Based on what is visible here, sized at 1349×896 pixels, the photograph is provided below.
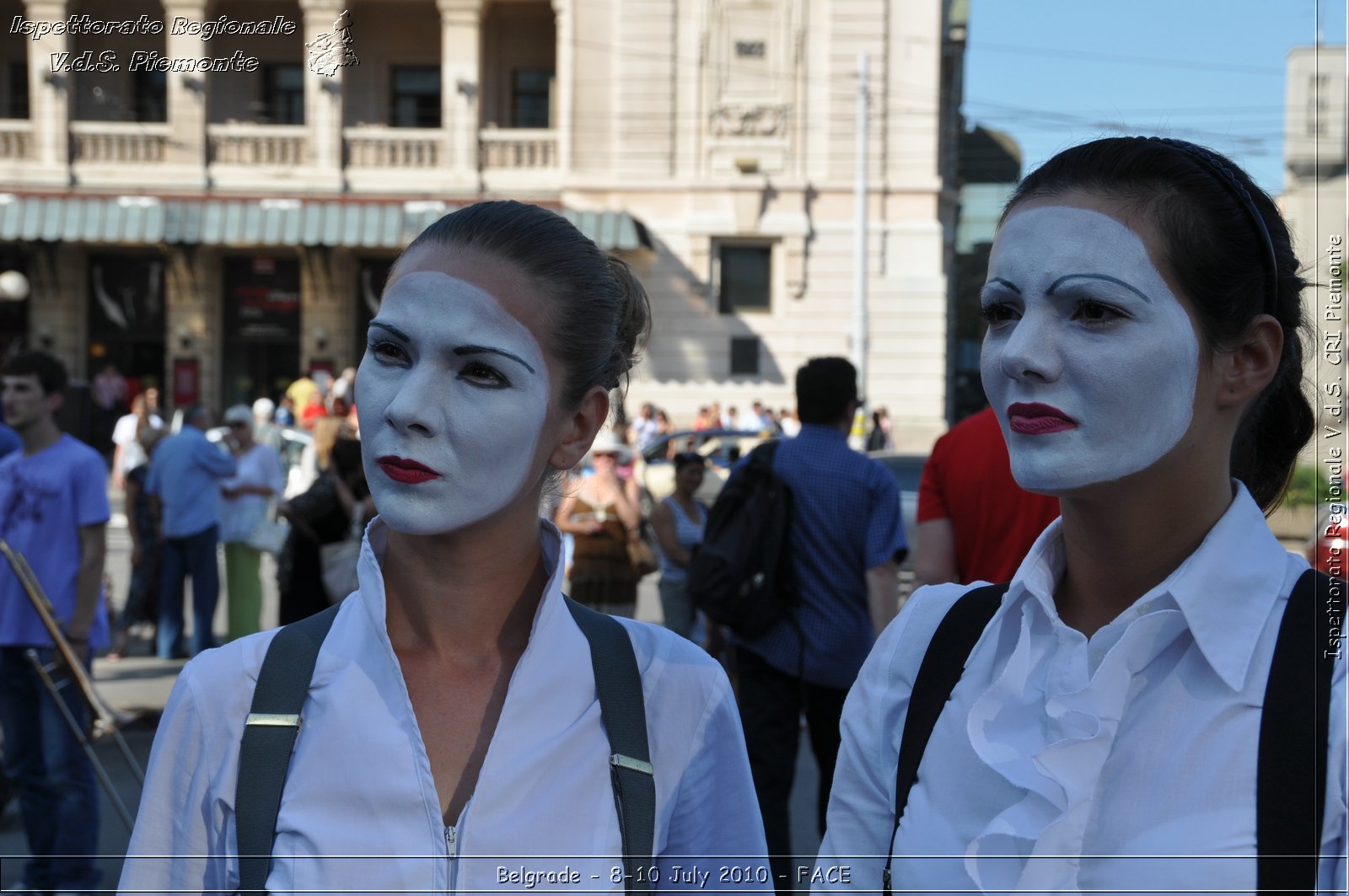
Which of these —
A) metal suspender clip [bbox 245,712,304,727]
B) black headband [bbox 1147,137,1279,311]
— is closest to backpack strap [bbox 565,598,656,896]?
metal suspender clip [bbox 245,712,304,727]

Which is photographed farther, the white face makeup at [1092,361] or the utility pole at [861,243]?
the utility pole at [861,243]

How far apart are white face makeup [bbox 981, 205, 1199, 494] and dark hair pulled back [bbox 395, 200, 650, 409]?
2.54ft

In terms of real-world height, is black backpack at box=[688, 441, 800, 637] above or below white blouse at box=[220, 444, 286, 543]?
above

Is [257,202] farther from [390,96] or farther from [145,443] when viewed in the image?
[145,443]

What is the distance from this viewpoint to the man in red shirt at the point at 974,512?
15.4ft

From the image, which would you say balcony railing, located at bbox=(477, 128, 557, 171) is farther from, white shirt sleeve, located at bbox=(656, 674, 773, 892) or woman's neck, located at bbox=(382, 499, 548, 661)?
white shirt sleeve, located at bbox=(656, 674, 773, 892)

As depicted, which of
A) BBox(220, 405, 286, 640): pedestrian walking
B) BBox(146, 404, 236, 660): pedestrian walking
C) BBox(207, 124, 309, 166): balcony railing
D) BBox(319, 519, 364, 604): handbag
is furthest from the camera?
BBox(207, 124, 309, 166): balcony railing

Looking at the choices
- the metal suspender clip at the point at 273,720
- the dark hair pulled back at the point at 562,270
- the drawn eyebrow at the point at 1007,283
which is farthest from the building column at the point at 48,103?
the drawn eyebrow at the point at 1007,283

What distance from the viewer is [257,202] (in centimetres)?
2341

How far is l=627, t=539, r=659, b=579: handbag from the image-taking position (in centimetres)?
812

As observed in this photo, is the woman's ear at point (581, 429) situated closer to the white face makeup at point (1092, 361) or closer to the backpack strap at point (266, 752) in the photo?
the backpack strap at point (266, 752)

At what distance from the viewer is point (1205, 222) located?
5.89 ft

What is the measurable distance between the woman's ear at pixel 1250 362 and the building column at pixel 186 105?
2.08 m

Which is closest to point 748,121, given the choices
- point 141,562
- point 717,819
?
point 141,562
